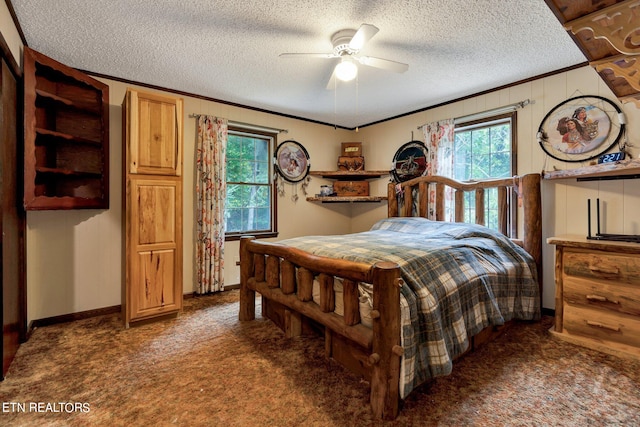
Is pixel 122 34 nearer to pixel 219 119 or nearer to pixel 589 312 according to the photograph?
pixel 219 119

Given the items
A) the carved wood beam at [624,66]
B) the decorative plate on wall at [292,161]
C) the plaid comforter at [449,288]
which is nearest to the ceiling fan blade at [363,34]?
the carved wood beam at [624,66]

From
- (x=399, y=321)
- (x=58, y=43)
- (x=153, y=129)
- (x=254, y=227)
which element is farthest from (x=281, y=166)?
(x=399, y=321)

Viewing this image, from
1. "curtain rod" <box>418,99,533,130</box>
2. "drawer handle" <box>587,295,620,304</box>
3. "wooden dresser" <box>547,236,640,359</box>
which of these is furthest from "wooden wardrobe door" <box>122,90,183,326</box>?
"drawer handle" <box>587,295,620,304</box>

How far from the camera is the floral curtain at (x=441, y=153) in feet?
12.2

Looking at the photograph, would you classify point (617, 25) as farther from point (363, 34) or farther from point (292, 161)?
point (292, 161)

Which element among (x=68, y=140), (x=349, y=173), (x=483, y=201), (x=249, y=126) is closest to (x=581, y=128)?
(x=483, y=201)

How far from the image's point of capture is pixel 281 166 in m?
4.33

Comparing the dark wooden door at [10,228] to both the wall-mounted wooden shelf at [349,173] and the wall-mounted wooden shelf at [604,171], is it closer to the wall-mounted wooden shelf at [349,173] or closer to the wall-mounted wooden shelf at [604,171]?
the wall-mounted wooden shelf at [349,173]

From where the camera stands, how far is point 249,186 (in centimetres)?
414

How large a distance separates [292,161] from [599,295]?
363 centimetres

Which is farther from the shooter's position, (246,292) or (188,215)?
(188,215)

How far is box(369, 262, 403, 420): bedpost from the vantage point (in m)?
1.45

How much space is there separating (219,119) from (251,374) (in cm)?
295

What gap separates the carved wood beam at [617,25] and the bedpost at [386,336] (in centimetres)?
130
